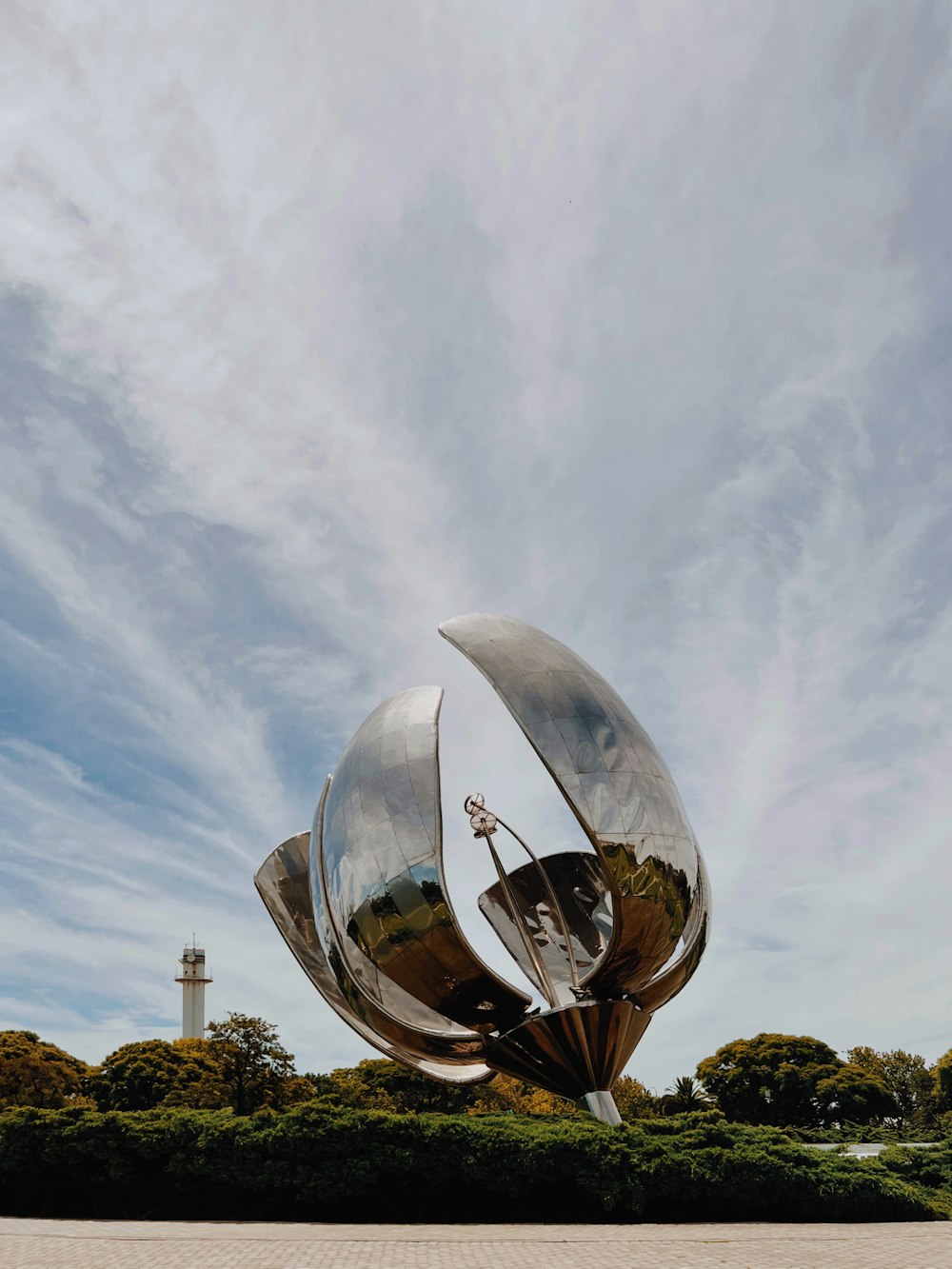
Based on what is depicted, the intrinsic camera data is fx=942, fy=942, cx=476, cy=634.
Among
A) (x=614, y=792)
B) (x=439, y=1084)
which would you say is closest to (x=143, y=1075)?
(x=439, y=1084)

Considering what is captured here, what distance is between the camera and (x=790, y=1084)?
4044cm

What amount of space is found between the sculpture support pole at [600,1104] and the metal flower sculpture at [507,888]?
0.07 ft

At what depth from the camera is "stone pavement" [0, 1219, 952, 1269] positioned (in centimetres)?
895

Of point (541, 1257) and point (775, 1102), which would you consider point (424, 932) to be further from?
point (775, 1102)

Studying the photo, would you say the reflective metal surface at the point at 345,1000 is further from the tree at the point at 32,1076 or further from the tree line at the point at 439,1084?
the tree at the point at 32,1076

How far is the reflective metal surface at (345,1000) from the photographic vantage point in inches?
490

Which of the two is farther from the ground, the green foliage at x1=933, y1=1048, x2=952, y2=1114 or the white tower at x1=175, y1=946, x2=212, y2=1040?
the white tower at x1=175, y1=946, x2=212, y2=1040

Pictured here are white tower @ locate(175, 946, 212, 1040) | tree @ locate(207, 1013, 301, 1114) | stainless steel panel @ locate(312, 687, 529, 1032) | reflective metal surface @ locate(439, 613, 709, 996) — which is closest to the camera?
reflective metal surface @ locate(439, 613, 709, 996)

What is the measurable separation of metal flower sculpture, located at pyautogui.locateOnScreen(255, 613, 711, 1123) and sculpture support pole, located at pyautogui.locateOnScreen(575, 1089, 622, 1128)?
0.02 m

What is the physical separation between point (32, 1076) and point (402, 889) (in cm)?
2874

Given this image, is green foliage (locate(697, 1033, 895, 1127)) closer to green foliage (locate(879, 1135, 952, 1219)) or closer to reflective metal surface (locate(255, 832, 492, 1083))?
green foliage (locate(879, 1135, 952, 1219))

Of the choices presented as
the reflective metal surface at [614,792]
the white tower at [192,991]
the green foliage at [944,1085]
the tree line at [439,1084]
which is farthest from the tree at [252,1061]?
the white tower at [192,991]

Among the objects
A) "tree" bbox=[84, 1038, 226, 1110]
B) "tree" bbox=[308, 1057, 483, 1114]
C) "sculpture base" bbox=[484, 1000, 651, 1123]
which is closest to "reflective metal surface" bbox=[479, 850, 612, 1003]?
"sculpture base" bbox=[484, 1000, 651, 1123]

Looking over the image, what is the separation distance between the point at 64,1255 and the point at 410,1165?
176 inches
